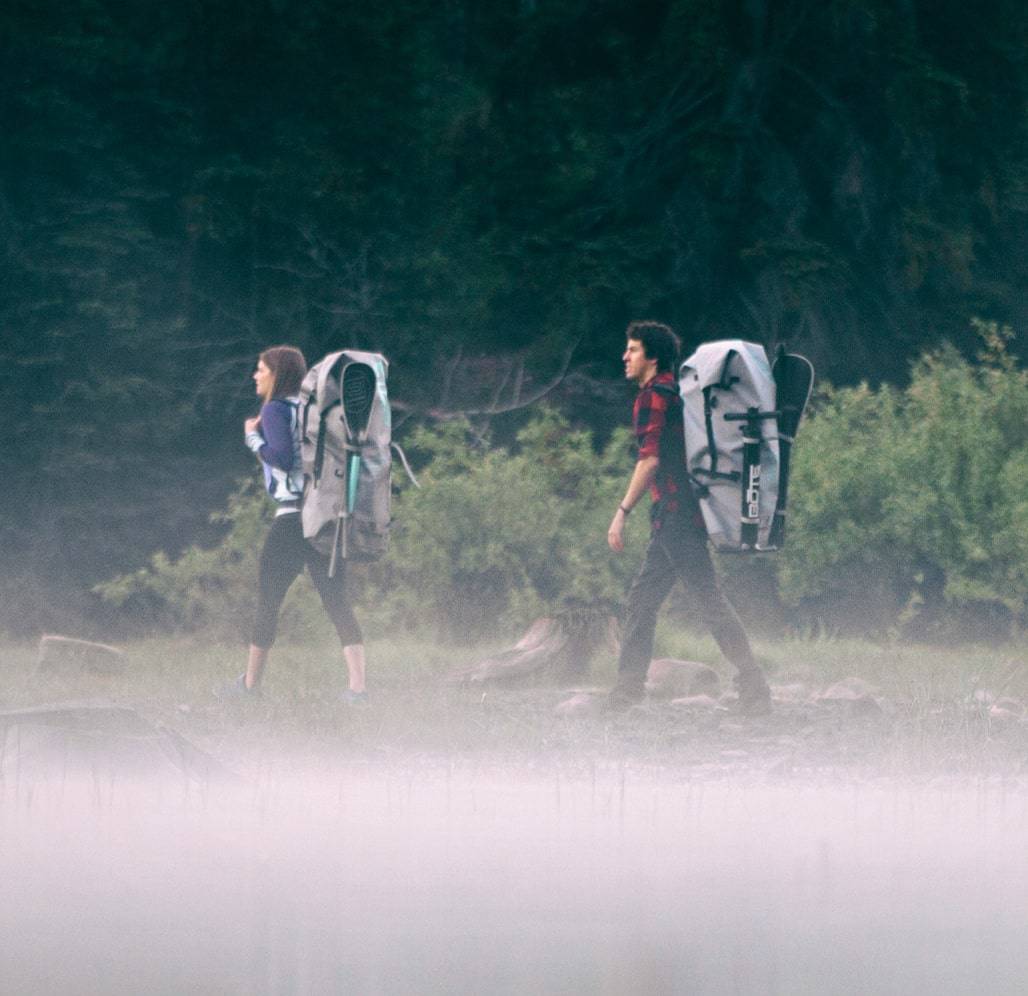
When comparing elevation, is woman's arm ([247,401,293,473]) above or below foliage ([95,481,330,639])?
above

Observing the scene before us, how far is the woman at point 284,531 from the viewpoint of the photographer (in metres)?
10.0

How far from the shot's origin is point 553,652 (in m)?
11.8

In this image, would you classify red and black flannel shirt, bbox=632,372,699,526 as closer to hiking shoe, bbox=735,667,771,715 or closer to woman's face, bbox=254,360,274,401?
hiking shoe, bbox=735,667,771,715

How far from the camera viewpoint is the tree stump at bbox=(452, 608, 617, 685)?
11.7 metres

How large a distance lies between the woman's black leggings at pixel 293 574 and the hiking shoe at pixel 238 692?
0.37 m

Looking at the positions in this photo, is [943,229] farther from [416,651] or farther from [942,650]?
[416,651]

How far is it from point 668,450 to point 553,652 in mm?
2412

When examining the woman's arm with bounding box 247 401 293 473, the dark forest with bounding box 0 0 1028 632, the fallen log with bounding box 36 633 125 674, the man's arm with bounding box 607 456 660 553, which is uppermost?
the dark forest with bounding box 0 0 1028 632

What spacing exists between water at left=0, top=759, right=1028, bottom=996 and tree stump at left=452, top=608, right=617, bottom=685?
2865 millimetres

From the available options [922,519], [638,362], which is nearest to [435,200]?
[922,519]

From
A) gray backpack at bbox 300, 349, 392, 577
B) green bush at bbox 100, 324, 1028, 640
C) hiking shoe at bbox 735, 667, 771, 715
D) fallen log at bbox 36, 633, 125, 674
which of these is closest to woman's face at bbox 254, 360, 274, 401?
gray backpack at bbox 300, 349, 392, 577

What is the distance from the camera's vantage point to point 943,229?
17297 millimetres

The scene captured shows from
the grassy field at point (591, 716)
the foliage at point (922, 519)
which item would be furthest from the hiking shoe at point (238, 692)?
the foliage at point (922, 519)

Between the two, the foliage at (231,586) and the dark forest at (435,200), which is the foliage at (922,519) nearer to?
the dark forest at (435,200)
